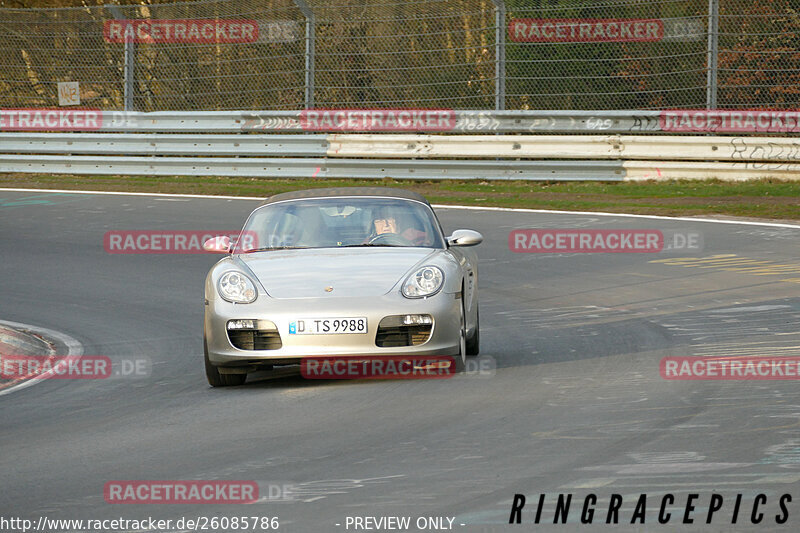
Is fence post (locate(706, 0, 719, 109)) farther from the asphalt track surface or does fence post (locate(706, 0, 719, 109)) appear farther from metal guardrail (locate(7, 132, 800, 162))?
the asphalt track surface

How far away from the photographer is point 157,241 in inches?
633

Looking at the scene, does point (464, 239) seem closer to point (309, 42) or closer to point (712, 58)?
point (712, 58)

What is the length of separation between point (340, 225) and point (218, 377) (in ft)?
4.91

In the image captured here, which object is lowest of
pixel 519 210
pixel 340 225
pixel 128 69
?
pixel 519 210

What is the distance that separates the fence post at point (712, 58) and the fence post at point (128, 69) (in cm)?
1027

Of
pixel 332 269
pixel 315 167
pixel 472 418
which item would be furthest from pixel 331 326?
pixel 315 167

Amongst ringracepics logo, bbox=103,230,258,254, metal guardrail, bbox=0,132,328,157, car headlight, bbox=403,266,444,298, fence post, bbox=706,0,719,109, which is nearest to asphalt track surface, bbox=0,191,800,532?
car headlight, bbox=403,266,444,298

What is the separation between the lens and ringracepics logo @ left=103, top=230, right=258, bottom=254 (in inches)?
611

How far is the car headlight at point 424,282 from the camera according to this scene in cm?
823

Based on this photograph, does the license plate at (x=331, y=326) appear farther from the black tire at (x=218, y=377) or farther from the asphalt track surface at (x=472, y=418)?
the black tire at (x=218, y=377)
